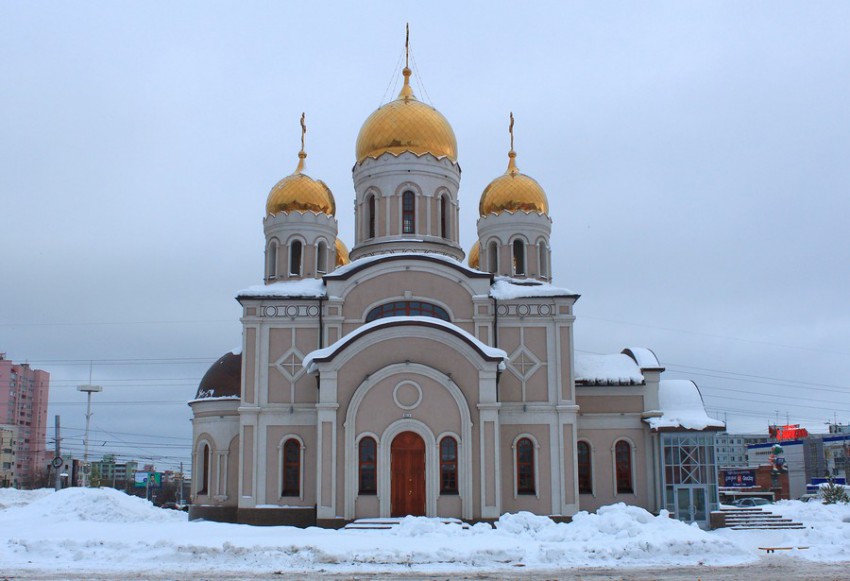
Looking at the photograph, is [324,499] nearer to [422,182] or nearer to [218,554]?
[218,554]

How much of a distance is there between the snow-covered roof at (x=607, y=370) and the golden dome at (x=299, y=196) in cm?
1056

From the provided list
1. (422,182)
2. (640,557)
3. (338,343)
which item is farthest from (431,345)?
(640,557)

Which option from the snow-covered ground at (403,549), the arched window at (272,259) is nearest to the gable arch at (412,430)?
the snow-covered ground at (403,549)

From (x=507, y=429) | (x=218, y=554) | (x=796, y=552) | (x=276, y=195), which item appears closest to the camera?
(x=218, y=554)

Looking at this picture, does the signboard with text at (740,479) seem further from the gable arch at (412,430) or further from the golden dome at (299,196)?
the golden dome at (299,196)

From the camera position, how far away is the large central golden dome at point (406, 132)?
3111cm

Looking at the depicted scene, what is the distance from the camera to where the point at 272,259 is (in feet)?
103

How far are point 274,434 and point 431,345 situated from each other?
19.0 ft

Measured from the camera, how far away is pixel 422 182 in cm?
3078

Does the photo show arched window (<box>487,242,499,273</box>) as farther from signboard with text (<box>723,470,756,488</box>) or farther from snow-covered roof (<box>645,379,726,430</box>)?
signboard with text (<box>723,470,756,488</box>)

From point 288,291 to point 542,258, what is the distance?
9.40m

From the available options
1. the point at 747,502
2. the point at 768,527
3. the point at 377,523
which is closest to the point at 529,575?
the point at 377,523

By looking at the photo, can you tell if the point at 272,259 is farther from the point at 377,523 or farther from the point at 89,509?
the point at 377,523

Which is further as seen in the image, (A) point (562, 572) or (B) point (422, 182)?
(B) point (422, 182)
